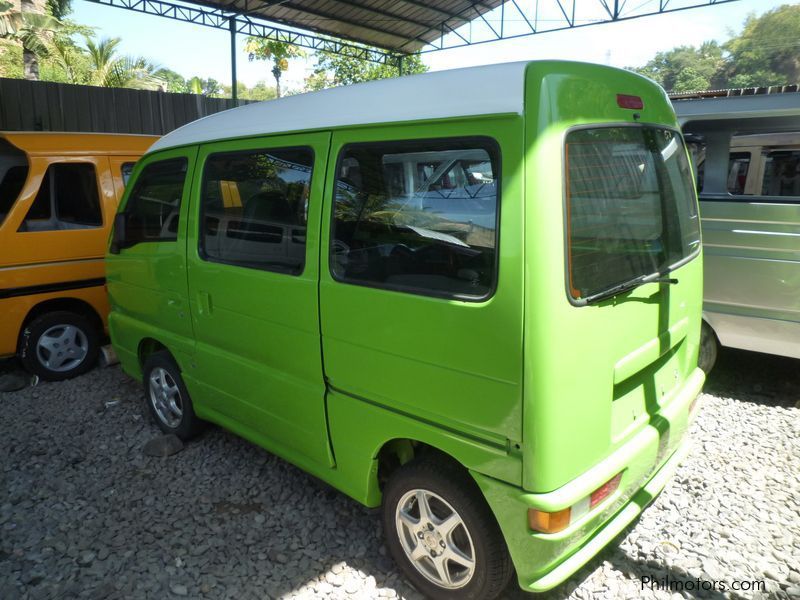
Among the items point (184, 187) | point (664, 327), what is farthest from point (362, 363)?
point (184, 187)

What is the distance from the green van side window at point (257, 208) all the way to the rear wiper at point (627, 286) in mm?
1311

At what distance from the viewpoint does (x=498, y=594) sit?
228 centimetres

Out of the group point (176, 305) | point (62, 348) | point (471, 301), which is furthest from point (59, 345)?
point (471, 301)

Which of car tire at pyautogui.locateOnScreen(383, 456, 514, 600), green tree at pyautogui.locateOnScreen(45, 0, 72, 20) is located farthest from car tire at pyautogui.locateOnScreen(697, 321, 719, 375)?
green tree at pyautogui.locateOnScreen(45, 0, 72, 20)

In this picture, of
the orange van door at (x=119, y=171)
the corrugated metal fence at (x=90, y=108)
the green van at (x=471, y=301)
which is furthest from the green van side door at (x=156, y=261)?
the corrugated metal fence at (x=90, y=108)

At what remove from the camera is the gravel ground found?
262 cm

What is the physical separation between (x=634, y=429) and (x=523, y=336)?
0.80 meters

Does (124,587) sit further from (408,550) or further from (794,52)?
(794,52)

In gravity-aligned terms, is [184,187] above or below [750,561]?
above

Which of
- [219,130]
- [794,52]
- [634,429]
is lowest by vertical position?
[634,429]

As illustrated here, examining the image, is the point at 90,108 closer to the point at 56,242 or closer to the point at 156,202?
the point at 56,242

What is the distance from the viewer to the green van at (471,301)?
6.26ft

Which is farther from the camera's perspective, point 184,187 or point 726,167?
point 726,167

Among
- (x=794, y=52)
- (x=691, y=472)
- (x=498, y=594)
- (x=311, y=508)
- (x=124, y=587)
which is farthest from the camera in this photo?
(x=794, y=52)
